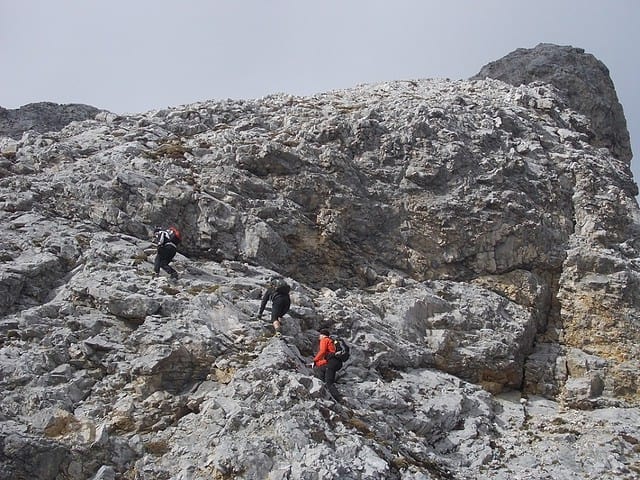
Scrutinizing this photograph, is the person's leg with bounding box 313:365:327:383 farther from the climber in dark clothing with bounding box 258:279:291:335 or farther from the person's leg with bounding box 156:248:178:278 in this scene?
the person's leg with bounding box 156:248:178:278

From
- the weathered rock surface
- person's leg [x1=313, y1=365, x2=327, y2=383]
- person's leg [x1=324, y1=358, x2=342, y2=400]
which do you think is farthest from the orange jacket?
the weathered rock surface

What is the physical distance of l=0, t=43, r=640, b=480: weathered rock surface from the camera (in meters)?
14.7

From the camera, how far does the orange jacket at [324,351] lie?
57.6 ft

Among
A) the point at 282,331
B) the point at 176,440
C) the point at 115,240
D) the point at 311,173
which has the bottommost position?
the point at 176,440

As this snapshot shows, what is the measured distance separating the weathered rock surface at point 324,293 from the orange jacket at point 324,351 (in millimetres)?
755

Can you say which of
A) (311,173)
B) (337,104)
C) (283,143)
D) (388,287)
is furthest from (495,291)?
(337,104)

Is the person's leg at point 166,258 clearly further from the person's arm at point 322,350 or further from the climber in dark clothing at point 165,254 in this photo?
the person's arm at point 322,350

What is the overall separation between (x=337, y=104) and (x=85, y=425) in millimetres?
23034

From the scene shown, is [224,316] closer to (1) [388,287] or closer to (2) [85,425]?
(2) [85,425]

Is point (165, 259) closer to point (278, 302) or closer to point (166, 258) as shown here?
point (166, 258)

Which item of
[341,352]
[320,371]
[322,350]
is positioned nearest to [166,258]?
[322,350]

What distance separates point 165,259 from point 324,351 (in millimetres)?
6240

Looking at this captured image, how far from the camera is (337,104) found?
3331cm

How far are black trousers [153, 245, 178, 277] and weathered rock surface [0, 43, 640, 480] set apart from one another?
40 cm
